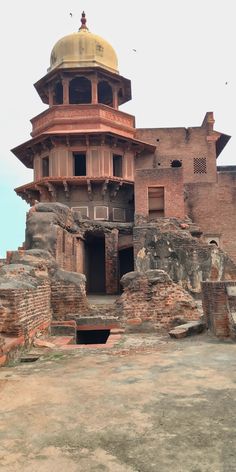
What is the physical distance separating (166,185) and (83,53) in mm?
9482

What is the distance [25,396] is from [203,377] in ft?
6.49

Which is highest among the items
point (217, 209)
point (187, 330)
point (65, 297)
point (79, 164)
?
point (79, 164)

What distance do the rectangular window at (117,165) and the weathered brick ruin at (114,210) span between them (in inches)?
2.3

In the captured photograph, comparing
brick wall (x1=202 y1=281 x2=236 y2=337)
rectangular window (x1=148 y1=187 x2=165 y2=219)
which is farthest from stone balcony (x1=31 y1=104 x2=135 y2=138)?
brick wall (x1=202 y1=281 x2=236 y2=337)

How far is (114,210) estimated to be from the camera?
71.1ft

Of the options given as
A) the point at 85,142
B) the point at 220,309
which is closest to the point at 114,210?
the point at 85,142

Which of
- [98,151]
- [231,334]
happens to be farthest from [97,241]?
[231,334]

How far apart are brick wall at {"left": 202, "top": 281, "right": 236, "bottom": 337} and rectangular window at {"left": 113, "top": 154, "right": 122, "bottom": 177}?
50.2 feet

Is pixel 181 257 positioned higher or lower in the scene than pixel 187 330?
higher

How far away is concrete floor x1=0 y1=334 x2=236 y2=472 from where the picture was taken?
2514mm

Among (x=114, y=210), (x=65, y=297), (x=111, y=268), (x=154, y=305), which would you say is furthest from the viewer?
(x=114, y=210)

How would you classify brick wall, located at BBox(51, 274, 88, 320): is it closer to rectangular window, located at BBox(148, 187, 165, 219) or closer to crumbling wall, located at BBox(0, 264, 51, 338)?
crumbling wall, located at BBox(0, 264, 51, 338)

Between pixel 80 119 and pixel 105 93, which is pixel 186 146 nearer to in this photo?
pixel 105 93

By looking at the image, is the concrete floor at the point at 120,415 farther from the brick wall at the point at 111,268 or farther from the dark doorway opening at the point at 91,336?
the brick wall at the point at 111,268
